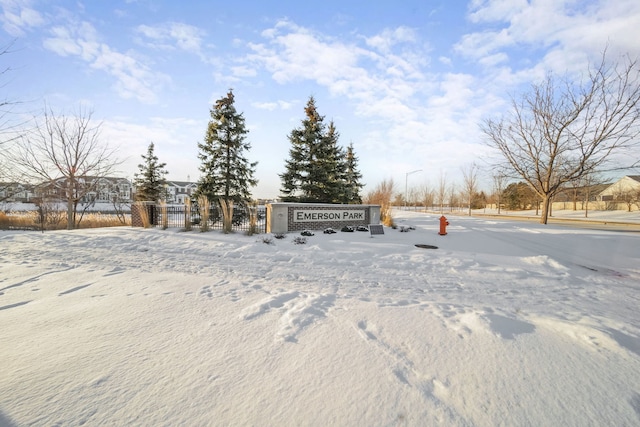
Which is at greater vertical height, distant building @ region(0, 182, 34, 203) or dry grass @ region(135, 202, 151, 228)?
distant building @ region(0, 182, 34, 203)

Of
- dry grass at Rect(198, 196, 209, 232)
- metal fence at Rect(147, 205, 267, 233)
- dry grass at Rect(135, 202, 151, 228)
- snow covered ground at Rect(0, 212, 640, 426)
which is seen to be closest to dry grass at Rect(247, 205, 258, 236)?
metal fence at Rect(147, 205, 267, 233)

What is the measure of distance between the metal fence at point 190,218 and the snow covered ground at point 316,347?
6.54 m

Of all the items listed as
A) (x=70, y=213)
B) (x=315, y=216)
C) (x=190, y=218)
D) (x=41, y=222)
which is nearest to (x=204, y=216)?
(x=190, y=218)

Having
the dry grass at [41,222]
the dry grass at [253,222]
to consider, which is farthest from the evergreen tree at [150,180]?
the dry grass at [253,222]

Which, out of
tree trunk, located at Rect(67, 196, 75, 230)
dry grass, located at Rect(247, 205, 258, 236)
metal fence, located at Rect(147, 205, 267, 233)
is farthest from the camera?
tree trunk, located at Rect(67, 196, 75, 230)

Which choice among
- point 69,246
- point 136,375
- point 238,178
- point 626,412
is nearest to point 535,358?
point 626,412

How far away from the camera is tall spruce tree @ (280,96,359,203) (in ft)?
62.6

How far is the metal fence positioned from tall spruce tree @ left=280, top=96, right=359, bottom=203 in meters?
6.04

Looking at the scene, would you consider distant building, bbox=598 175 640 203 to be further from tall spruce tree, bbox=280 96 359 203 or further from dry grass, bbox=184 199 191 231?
dry grass, bbox=184 199 191 231

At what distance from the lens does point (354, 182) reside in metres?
27.5

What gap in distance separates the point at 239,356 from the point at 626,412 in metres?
3.09

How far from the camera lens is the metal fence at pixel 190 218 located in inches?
479

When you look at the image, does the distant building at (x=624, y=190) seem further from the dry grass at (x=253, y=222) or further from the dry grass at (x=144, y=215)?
the dry grass at (x=144, y=215)

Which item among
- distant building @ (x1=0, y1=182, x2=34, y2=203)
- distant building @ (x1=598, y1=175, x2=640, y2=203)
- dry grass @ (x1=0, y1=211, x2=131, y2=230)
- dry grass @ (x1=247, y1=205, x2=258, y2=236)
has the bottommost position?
dry grass @ (x1=0, y1=211, x2=131, y2=230)
